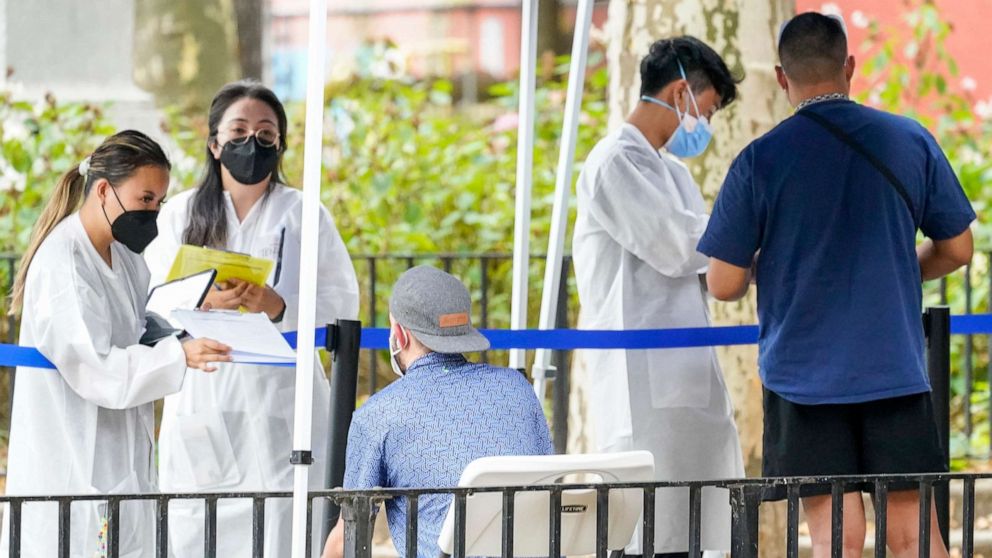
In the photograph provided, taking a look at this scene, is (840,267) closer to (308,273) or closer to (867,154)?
(867,154)

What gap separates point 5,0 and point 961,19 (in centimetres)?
737

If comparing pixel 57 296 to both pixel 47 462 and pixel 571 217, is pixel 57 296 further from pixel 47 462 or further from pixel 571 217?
pixel 571 217

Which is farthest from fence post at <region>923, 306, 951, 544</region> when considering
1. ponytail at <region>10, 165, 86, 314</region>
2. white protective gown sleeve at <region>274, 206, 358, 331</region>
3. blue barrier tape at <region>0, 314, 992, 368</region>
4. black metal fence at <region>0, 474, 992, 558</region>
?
ponytail at <region>10, 165, 86, 314</region>

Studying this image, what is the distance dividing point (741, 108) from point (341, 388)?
3.32 metres

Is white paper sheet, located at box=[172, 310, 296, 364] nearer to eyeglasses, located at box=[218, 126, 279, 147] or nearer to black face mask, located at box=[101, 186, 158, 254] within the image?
black face mask, located at box=[101, 186, 158, 254]

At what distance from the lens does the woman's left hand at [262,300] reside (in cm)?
474

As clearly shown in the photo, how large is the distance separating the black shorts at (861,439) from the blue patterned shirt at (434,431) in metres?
0.74

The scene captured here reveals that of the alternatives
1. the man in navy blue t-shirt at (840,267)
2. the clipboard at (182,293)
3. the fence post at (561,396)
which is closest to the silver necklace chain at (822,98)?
the man in navy blue t-shirt at (840,267)

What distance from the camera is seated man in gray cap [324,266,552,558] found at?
3641 mm

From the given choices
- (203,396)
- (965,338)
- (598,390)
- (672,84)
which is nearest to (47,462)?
(203,396)

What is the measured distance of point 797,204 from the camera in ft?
13.4

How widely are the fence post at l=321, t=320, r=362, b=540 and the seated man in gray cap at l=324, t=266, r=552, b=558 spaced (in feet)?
2.50

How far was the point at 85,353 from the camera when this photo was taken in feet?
13.8

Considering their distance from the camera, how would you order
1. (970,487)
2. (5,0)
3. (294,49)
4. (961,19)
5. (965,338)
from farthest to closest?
(294,49)
(5,0)
(961,19)
(965,338)
(970,487)
